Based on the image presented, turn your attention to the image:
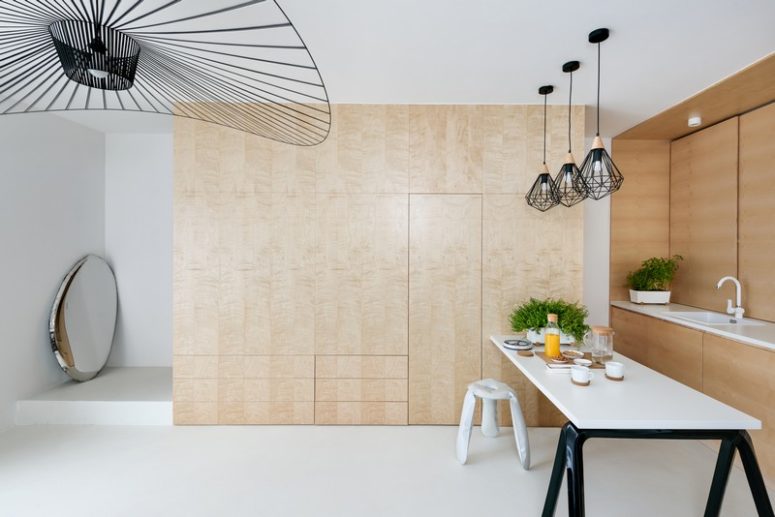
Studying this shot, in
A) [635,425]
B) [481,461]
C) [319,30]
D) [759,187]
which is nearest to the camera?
[635,425]

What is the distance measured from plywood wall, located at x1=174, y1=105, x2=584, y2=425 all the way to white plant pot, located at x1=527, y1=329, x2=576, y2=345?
1.04 ft

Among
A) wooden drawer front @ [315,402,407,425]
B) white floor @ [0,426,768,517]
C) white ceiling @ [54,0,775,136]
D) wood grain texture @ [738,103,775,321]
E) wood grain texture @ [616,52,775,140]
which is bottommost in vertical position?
white floor @ [0,426,768,517]

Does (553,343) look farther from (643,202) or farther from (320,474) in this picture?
(643,202)

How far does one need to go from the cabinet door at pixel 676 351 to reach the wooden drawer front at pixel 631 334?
0.21ft

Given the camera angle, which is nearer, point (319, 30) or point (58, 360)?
point (319, 30)

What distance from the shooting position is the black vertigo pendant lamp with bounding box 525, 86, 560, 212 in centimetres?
256

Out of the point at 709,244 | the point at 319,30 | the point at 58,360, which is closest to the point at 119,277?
the point at 58,360

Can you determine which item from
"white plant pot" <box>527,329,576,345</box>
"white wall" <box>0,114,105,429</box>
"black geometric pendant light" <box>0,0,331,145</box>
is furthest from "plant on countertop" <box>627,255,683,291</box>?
"white wall" <box>0,114,105,429</box>

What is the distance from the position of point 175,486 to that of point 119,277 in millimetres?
2289

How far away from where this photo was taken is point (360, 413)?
3.03 m

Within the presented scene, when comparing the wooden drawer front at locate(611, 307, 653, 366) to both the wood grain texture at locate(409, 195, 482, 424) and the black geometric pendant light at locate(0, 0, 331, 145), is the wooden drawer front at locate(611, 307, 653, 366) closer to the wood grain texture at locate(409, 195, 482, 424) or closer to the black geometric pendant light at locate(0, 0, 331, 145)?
the wood grain texture at locate(409, 195, 482, 424)

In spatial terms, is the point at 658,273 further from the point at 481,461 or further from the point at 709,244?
the point at 481,461

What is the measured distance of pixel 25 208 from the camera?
9.95 ft

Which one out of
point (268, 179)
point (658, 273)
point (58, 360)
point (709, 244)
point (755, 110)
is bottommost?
point (58, 360)
